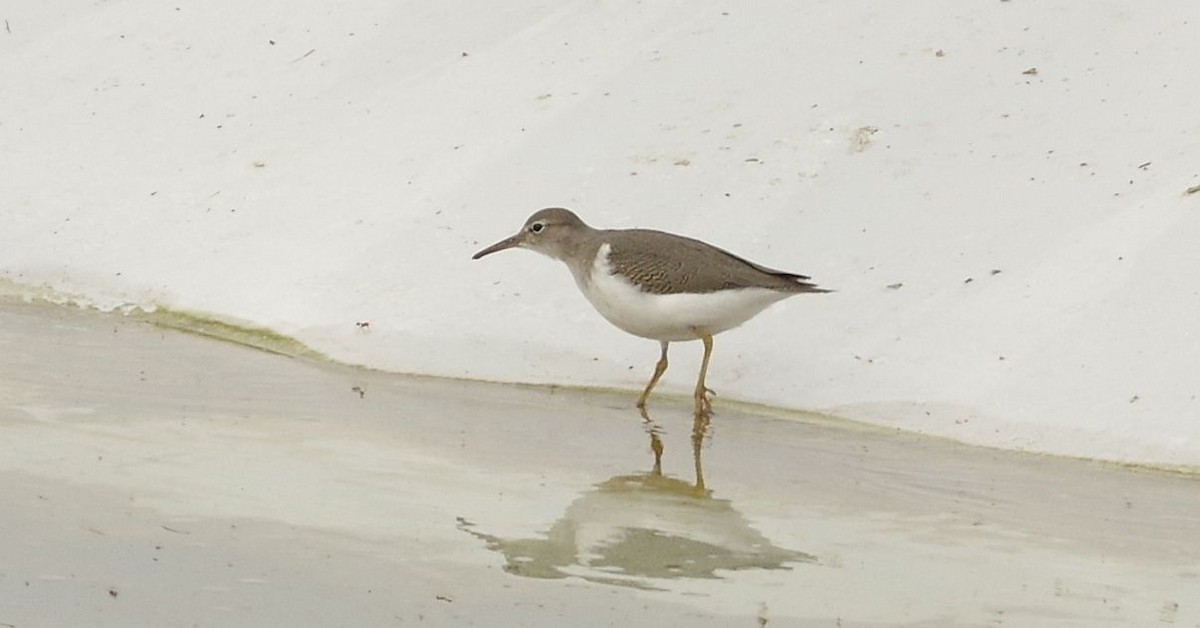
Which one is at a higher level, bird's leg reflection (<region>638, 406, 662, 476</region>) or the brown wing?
the brown wing

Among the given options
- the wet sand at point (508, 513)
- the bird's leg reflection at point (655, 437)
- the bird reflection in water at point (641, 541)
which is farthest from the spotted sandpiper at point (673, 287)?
the bird reflection in water at point (641, 541)

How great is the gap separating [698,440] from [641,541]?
6.47 ft

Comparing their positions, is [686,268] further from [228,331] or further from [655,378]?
[228,331]

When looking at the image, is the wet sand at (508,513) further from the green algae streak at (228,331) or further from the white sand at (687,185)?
the white sand at (687,185)

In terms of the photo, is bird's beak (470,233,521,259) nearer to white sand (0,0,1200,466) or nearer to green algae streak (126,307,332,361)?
white sand (0,0,1200,466)

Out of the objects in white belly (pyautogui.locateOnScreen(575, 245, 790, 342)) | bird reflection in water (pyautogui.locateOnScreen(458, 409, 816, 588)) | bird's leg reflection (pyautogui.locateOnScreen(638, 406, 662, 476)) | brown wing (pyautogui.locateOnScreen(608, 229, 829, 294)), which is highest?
brown wing (pyautogui.locateOnScreen(608, 229, 829, 294))

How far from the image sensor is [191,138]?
13062 mm

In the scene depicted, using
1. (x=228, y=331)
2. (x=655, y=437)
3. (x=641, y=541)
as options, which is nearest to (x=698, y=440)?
(x=655, y=437)

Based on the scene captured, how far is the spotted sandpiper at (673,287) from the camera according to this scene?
9773 millimetres

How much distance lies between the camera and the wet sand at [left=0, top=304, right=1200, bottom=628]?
6543 millimetres

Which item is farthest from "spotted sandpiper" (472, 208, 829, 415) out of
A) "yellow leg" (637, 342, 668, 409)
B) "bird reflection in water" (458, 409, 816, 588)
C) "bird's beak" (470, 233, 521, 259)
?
"bird reflection in water" (458, 409, 816, 588)

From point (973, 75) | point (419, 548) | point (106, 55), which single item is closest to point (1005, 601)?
point (419, 548)

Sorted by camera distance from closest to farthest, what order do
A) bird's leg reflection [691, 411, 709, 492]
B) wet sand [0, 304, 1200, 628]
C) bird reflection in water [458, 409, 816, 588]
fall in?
1. wet sand [0, 304, 1200, 628]
2. bird reflection in water [458, 409, 816, 588]
3. bird's leg reflection [691, 411, 709, 492]

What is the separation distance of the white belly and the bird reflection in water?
1.59 metres
